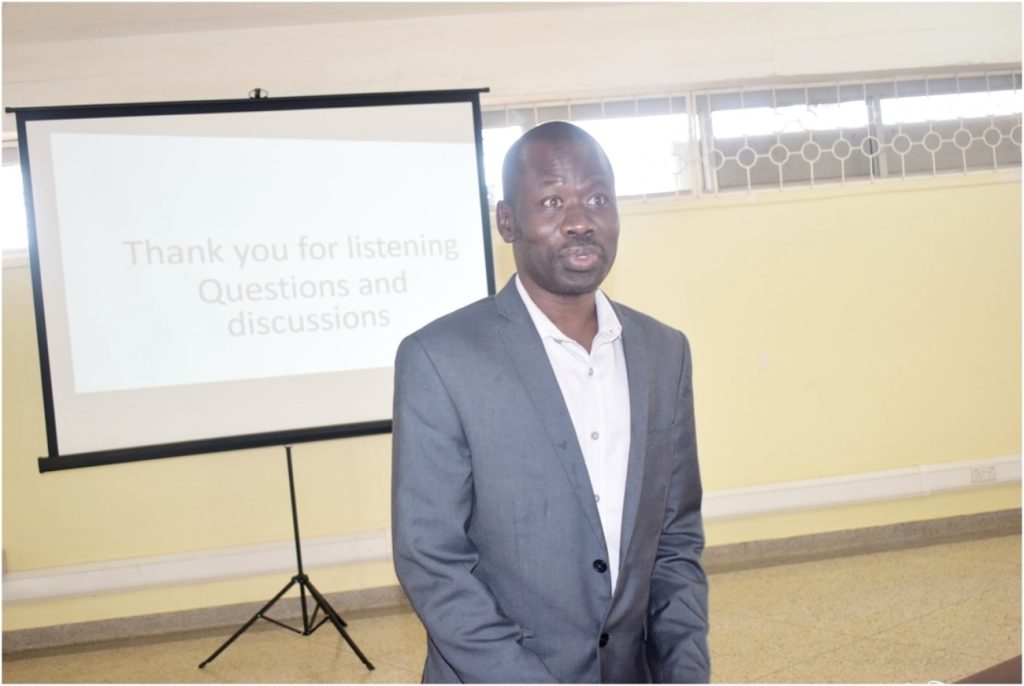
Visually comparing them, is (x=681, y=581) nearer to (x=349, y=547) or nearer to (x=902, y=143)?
(x=349, y=547)

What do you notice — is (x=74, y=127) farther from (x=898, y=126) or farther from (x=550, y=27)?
(x=898, y=126)

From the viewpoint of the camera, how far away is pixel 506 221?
149cm

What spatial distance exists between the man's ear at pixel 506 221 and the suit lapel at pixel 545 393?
0.10 metres

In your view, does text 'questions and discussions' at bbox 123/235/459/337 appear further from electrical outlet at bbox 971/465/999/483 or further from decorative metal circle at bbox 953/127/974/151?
electrical outlet at bbox 971/465/999/483

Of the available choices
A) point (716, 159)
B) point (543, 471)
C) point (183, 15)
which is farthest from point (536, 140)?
point (716, 159)

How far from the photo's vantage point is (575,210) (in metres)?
1.40

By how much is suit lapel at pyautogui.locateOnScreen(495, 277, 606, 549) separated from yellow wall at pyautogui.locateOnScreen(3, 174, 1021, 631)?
326cm

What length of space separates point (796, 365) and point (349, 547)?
2433mm

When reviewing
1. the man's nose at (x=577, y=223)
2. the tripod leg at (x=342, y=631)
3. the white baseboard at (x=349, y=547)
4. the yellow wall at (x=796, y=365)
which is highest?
the man's nose at (x=577, y=223)

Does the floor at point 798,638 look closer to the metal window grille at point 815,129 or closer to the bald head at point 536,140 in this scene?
the metal window grille at point 815,129

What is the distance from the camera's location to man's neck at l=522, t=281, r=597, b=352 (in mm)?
1479

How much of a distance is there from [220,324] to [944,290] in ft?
11.9

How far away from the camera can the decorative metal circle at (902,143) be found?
4938mm

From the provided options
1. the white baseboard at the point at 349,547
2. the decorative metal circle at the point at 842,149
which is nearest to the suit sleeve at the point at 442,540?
the white baseboard at the point at 349,547
